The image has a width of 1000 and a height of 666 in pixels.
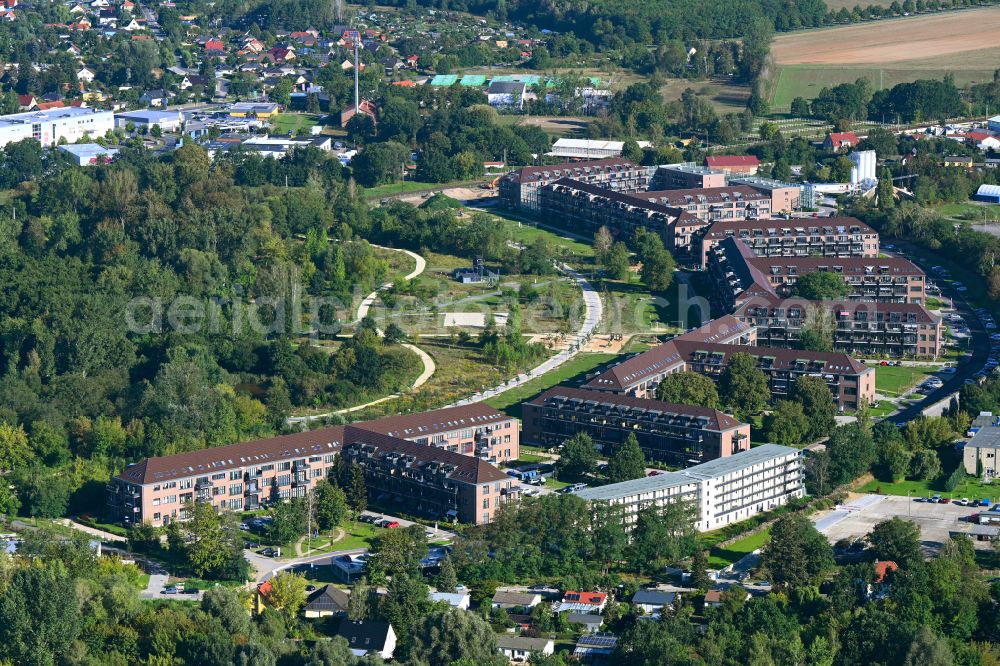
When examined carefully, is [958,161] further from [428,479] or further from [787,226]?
[428,479]

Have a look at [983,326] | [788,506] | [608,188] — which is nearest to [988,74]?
[608,188]

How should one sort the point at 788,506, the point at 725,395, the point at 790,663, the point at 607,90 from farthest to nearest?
the point at 607,90 < the point at 725,395 < the point at 788,506 < the point at 790,663

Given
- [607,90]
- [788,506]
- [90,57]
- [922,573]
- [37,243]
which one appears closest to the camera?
[922,573]

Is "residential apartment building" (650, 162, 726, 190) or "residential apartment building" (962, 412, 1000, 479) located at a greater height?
"residential apartment building" (650, 162, 726, 190)

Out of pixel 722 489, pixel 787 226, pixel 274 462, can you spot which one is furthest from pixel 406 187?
pixel 722 489

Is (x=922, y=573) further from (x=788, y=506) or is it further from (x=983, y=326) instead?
(x=983, y=326)

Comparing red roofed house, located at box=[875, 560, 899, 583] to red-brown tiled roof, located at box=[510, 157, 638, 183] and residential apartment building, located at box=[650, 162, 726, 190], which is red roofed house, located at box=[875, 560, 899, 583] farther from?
red-brown tiled roof, located at box=[510, 157, 638, 183]

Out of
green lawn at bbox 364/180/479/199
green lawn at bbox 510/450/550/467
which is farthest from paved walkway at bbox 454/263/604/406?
green lawn at bbox 364/180/479/199
